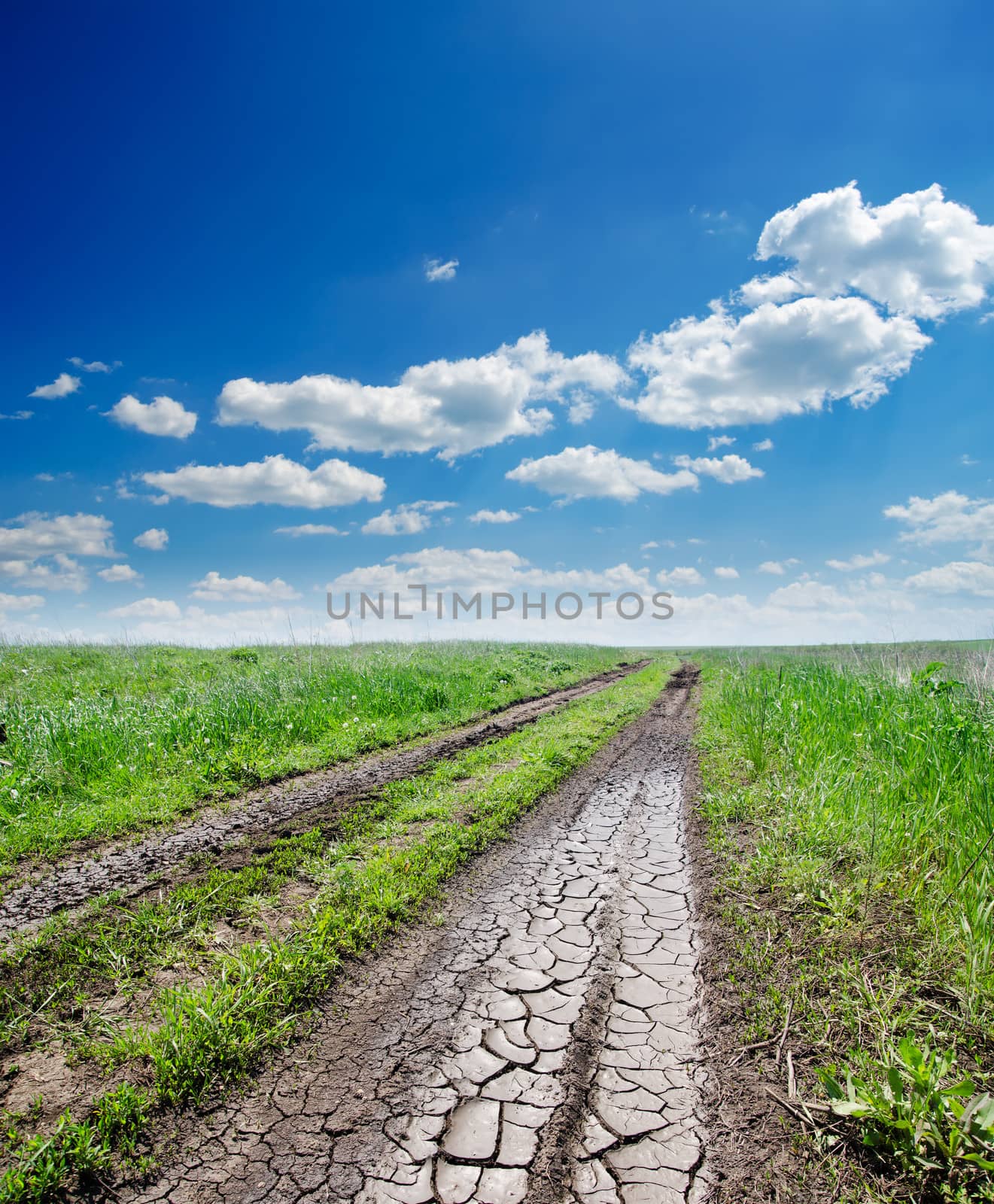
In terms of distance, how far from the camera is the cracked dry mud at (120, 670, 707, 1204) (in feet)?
7.54

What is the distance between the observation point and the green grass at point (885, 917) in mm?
2406

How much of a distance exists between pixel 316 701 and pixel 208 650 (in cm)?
1515

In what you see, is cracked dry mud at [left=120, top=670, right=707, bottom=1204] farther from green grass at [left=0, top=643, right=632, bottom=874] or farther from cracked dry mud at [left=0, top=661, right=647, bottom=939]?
green grass at [left=0, top=643, right=632, bottom=874]

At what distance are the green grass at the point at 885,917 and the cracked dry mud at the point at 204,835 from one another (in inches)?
157

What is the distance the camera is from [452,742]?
379 inches

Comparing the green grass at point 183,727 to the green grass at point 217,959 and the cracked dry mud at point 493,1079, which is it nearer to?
the green grass at point 217,959

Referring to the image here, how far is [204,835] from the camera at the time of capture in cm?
575

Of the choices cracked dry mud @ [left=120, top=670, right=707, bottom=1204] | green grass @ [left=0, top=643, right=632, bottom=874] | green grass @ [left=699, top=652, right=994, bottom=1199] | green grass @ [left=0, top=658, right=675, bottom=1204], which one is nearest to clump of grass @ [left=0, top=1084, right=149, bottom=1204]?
green grass @ [left=0, top=658, right=675, bottom=1204]

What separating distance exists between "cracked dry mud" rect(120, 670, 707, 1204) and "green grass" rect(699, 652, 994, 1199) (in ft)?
1.91

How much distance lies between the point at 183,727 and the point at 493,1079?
733cm

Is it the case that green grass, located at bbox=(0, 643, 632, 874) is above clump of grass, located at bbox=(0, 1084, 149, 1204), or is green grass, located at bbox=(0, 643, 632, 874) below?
above


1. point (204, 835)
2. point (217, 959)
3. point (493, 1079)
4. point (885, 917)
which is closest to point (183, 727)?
point (204, 835)

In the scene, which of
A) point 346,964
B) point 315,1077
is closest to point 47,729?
point 346,964

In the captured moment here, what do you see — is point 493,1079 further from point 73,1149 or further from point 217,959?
point 217,959
